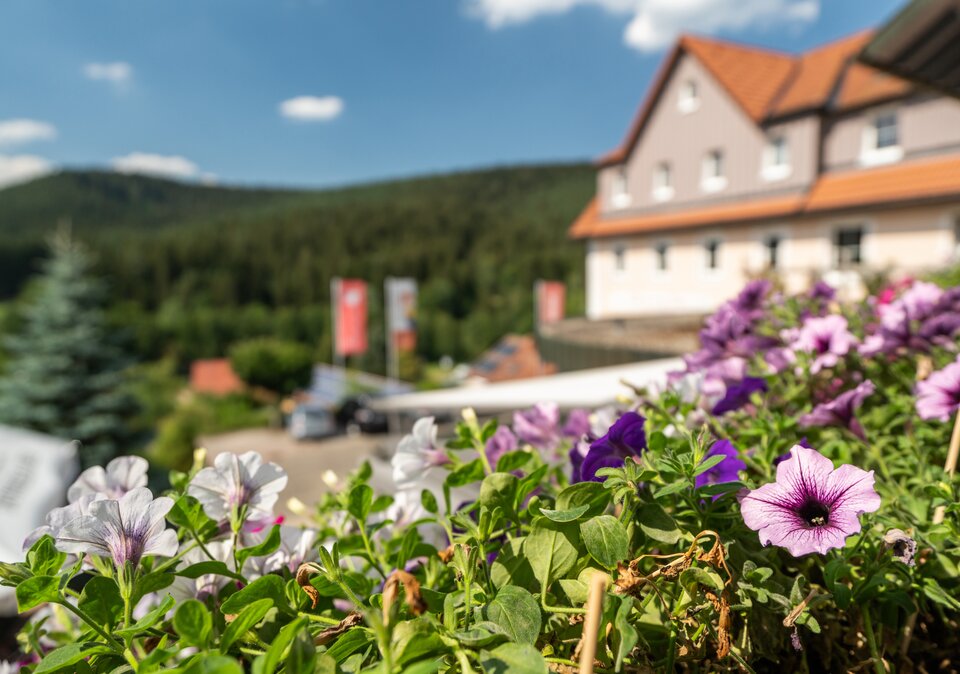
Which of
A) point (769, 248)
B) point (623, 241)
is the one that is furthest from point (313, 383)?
point (769, 248)

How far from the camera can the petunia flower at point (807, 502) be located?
53 centimetres

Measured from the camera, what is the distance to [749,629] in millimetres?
592

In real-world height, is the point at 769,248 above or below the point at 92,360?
above

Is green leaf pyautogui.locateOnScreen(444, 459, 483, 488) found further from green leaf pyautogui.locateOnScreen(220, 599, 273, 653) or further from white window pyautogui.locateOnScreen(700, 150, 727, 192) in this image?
white window pyautogui.locateOnScreen(700, 150, 727, 192)

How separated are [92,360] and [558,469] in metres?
15.2

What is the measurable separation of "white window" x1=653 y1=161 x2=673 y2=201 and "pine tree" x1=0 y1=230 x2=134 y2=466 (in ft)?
46.2

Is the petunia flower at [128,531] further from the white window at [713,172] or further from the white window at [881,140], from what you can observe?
the white window at [713,172]

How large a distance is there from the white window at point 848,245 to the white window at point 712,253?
2.90 metres

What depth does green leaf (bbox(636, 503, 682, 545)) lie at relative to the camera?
58 cm

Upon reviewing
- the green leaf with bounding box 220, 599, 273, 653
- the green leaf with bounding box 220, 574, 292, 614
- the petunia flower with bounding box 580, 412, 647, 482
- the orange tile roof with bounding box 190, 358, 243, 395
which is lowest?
the orange tile roof with bounding box 190, 358, 243, 395

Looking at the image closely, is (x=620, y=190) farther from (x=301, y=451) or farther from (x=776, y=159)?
(x=301, y=451)

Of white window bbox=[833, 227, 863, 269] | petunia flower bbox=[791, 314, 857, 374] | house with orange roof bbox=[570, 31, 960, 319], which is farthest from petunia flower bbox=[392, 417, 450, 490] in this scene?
white window bbox=[833, 227, 863, 269]

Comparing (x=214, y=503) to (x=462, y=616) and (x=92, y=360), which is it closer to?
(x=462, y=616)

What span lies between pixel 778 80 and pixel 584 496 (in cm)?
1883
